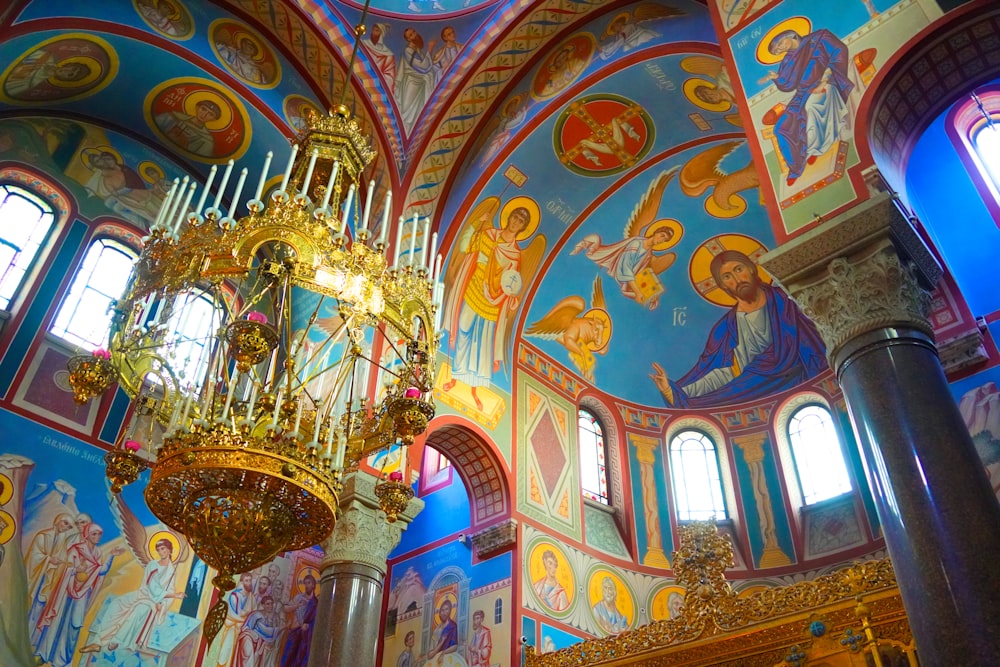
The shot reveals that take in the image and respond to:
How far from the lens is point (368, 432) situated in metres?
5.89

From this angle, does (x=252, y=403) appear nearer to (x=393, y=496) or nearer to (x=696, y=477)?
(x=393, y=496)

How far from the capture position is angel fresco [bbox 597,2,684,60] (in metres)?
9.98

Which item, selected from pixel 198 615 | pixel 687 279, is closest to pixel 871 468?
pixel 198 615

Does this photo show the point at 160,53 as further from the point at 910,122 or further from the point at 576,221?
the point at 910,122

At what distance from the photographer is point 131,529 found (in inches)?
364

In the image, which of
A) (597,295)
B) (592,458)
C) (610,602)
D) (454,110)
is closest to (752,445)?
(592,458)

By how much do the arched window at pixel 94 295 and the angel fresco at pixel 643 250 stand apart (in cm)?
715

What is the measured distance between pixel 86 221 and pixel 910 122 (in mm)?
10040

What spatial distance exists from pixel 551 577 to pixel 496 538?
3.32 ft

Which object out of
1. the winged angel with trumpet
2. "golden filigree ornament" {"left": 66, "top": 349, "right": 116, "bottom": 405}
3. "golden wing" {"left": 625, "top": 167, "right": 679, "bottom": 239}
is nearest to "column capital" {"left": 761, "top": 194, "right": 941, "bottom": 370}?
"golden filigree ornament" {"left": 66, "top": 349, "right": 116, "bottom": 405}

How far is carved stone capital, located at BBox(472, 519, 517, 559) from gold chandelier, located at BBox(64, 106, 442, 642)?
500cm

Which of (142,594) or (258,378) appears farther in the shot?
(142,594)

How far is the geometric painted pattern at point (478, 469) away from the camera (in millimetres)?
11109

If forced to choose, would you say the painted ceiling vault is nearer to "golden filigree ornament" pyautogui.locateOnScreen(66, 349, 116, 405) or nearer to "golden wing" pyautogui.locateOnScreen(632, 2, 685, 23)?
"golden wing" pyautogui.locateOnScreen(632, 2, 685, 23)
